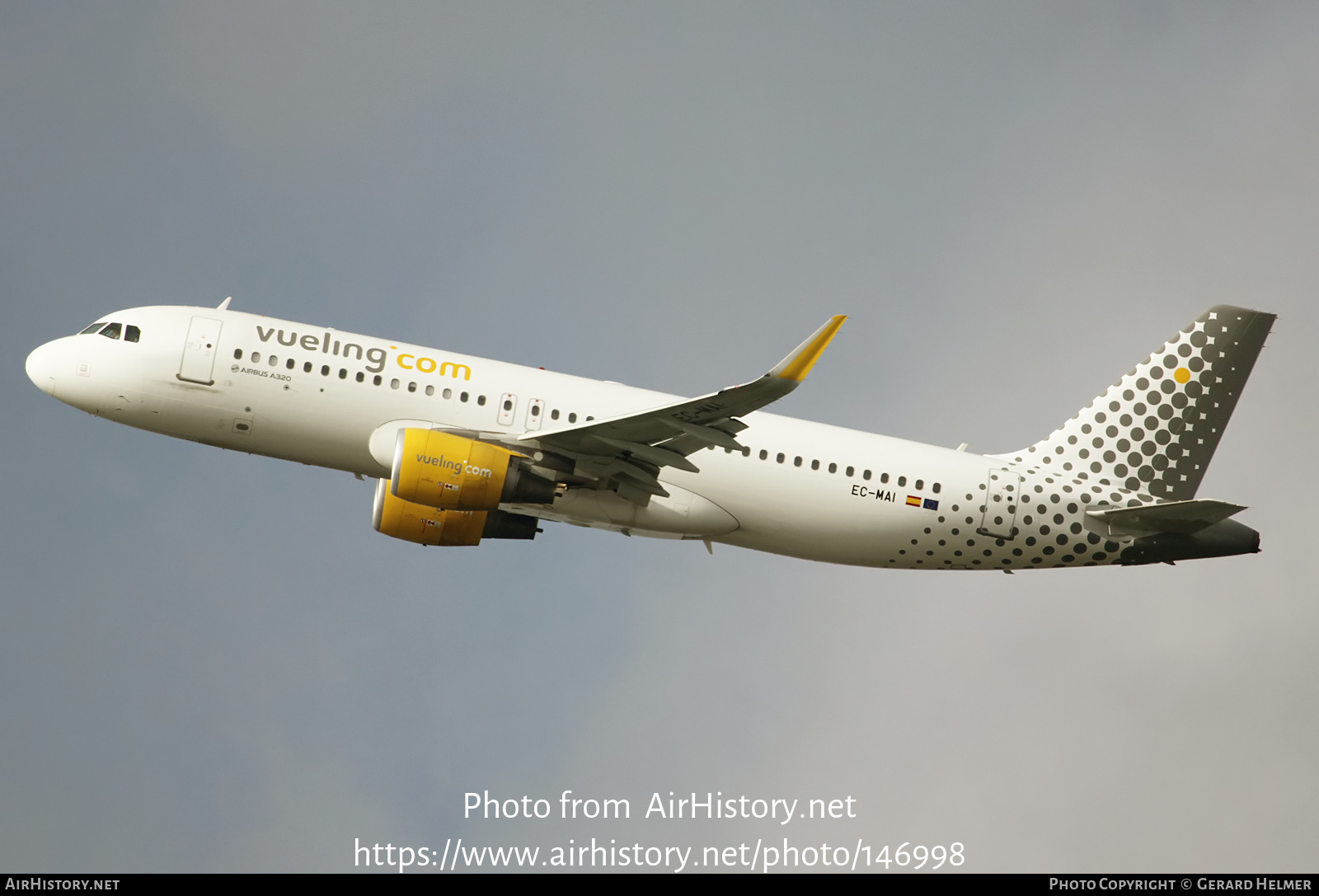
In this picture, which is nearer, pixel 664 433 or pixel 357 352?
pixel 664 433

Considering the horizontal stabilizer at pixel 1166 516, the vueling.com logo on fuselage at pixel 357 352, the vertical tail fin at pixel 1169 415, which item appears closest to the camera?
the vueling.com logo on fuselage at pixel 357 352

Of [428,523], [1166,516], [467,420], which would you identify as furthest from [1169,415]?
[428,523]

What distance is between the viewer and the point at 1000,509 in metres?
35.0

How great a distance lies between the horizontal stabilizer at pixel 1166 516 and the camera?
33.7 m

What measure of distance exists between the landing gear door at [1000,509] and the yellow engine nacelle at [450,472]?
40.9 feet

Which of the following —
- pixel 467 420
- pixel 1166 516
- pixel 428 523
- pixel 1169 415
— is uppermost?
pixel 1169 415

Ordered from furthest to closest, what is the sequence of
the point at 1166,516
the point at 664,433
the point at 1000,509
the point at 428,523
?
1. the point at 1000,509
2. the point at 1166,516
3. the point at 428,523
4. the point at 664,433

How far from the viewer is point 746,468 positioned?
33.4m

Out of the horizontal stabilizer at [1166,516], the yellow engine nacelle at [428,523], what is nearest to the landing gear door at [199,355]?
the yellow engine nacelle at [428,523]

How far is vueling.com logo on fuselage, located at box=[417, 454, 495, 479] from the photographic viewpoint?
99.8 feet

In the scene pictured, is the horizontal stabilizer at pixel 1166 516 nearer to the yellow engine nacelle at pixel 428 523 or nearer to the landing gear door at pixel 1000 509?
the landing gear door at pixel 1000 509

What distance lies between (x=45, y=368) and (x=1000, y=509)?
24.4 m

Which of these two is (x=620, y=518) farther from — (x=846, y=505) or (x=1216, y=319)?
(x=1216, y=319)

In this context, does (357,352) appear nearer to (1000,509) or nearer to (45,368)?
(45,368)
